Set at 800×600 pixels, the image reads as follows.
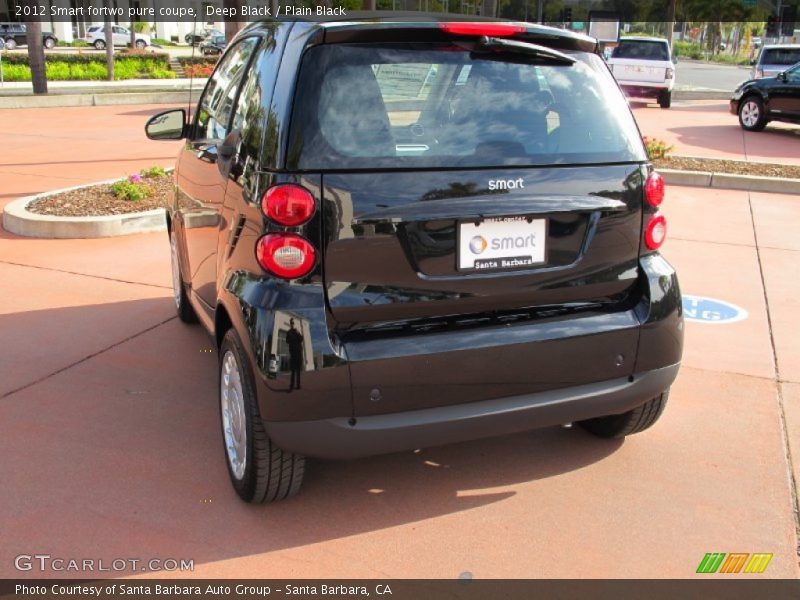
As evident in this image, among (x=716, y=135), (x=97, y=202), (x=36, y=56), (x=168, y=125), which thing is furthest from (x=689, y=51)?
(x=168, y=125)

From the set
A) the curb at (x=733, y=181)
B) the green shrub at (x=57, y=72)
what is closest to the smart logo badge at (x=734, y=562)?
the curb at (x=733, y=181)

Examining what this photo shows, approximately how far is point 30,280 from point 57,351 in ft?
5.31

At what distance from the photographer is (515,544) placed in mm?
3203

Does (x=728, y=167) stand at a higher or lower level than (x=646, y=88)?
lower

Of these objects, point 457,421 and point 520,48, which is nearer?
point 457,421

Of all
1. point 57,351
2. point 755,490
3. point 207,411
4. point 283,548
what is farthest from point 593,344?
point 57,351

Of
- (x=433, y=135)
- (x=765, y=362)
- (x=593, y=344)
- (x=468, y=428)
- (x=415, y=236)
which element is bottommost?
(x=765, y=362)

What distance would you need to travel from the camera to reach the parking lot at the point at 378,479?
3141 millimetres

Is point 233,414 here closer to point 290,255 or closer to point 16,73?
point 290,255

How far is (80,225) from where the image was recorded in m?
7.64

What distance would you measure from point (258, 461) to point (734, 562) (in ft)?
5.86

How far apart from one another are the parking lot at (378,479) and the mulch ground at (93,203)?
232 cm

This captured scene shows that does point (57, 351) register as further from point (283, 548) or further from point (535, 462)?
point (535, 462)

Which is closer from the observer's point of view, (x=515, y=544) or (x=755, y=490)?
(x=515, y=544)
